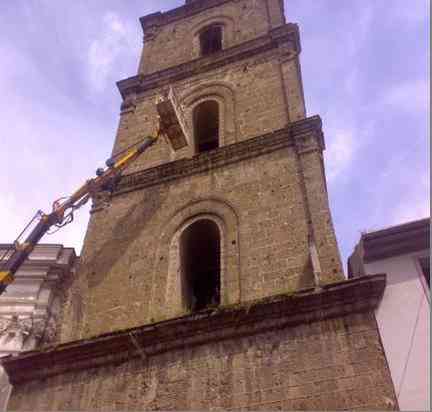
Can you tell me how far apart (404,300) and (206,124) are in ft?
30.3

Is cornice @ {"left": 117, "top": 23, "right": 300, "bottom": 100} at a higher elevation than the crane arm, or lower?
higher

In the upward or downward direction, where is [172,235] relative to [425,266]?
upward

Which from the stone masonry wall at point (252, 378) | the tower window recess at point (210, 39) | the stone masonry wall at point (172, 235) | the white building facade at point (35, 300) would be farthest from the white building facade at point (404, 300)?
the tower window recess at point (210, 39)

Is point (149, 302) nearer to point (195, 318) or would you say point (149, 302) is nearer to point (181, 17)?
point (195, 318)

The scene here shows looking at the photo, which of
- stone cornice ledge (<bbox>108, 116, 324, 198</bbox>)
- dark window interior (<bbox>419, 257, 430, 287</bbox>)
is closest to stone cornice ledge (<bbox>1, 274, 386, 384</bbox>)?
dark window interior (<bbox>419, 257, 430, 287</bbox>)

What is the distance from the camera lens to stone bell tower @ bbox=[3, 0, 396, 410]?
8297mm

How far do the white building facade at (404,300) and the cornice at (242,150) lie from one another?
349 centimetres

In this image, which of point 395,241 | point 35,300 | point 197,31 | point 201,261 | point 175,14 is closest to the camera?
point 395,241

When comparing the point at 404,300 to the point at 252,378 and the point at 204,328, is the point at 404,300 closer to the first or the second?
the point at 252,378

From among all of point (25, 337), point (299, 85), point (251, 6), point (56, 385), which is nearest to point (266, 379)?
point (56, 385)

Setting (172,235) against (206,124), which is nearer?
(172,235)

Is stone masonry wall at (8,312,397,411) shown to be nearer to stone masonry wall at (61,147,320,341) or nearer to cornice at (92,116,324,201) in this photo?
stone masonry wall at (61,147,320,341)

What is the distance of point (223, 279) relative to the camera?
10.5 metres

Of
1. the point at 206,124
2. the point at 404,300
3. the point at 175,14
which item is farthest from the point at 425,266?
the point at 175,14
